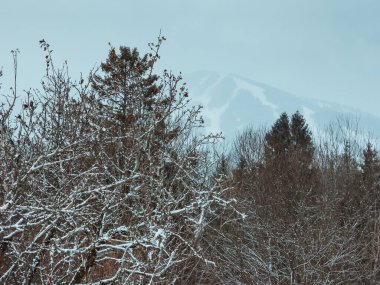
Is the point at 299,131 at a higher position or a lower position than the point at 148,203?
higher

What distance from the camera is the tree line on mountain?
5.00m

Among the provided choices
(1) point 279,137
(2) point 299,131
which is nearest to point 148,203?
(1) point 279,137

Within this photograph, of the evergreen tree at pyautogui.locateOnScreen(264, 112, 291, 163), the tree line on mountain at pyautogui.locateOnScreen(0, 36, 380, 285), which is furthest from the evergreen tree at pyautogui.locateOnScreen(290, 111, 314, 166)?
the tree line on mountain at pyautogui.locateOnScreen(0, 36, 380, 285)

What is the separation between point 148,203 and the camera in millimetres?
5617

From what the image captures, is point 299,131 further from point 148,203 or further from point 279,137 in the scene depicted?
point 148,203

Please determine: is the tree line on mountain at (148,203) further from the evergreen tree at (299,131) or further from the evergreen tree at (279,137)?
the evergreen tree at (299,131)

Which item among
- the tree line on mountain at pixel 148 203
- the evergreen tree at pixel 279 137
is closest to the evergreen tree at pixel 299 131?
the evergreen tree at pixel 279 137

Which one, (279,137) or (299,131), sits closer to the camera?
(279,137)

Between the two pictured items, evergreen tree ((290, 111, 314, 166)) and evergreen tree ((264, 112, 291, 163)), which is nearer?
evergreen tree ((264, 112, 291, 163))

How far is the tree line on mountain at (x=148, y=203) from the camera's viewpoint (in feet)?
16.4

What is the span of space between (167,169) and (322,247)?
4.29m

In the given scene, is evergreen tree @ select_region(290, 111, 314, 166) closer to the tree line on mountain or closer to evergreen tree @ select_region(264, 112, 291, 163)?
evergreen tree @ select_region(264, 112, 291, 163)

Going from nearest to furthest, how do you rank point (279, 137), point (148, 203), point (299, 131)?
point (148, 203)
point (279, 137)
point (299, 131)

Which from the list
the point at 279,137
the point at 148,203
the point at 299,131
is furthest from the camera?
the point at 299,131
